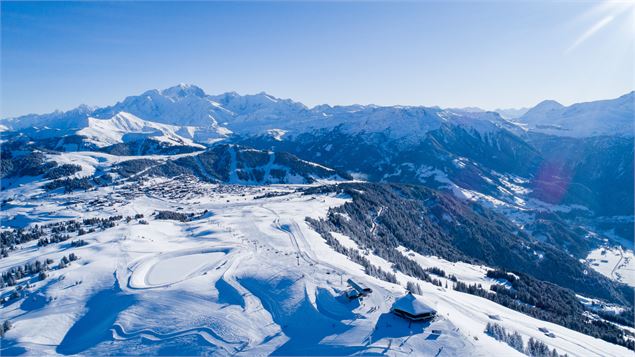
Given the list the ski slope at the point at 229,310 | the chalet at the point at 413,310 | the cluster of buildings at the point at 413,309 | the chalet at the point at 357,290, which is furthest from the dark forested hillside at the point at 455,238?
the chalet at the point at 413,310

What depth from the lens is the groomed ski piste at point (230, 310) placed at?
115 feet

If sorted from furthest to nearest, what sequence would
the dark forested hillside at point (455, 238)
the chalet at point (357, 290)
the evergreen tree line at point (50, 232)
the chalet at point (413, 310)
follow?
the dark forested hillside at point (455, 238) → the evergreen tree line at point (50, 232) → the chalet at point (357, 290) → the chalet at point (413, 310)

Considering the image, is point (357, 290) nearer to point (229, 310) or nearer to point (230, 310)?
point (230, 310)

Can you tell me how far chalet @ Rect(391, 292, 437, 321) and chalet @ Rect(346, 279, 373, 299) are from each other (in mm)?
4947

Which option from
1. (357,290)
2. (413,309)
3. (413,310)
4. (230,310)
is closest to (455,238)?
(357,290)

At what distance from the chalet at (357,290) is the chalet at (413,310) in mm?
4947

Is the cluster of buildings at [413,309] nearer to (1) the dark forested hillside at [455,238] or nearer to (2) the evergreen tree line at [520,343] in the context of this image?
(2) the evergreen tree line at [520,343]

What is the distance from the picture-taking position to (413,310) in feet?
124

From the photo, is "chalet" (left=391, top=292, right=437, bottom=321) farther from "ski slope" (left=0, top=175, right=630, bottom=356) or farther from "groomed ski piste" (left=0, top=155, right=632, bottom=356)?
"ski slope" (left=0, top=175, right=630, bottom=356)

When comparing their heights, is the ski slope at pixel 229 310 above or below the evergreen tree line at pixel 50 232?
above

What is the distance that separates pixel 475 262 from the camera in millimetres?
138750

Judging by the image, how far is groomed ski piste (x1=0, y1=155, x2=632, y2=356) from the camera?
115ft

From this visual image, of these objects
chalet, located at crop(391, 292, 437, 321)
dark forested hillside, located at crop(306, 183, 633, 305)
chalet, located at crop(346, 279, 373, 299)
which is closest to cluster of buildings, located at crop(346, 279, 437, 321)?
chalet, located at crop(391, 292, 437, 321)

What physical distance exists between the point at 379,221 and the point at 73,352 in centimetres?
12451
